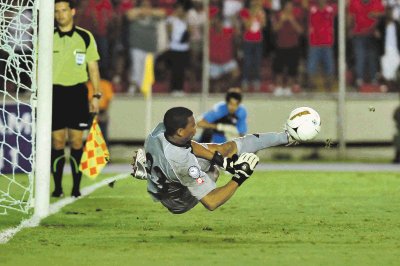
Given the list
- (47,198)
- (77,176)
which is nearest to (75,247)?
(47,198)

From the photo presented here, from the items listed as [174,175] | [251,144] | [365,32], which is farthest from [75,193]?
[365,32]

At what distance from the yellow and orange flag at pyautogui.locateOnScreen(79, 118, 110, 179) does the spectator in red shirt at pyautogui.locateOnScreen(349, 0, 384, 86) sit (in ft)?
25.9

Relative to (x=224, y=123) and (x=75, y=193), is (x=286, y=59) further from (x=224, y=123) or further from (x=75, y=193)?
(x=75, y=193)

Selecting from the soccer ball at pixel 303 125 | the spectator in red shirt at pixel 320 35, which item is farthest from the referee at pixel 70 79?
the spectator in red shirt at pixel 320 35

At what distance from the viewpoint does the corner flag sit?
64.4ft

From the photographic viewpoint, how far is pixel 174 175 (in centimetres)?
915

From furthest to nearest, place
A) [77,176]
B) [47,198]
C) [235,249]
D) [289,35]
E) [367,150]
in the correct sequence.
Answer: [367,150], [289,35], [77,176], [47,198], [235,249]

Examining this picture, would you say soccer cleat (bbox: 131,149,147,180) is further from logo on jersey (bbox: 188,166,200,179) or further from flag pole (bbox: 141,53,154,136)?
flag pole (bbox: 141,53,154,136)

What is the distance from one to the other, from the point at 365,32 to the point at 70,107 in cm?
847

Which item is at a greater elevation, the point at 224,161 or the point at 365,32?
the point at 365,32

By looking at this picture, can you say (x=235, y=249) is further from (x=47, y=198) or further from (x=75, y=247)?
(x=47, y=198)

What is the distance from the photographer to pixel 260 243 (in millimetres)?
8477

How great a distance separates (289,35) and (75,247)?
11.8m

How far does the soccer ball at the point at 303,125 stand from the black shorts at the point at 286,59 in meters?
9.76
